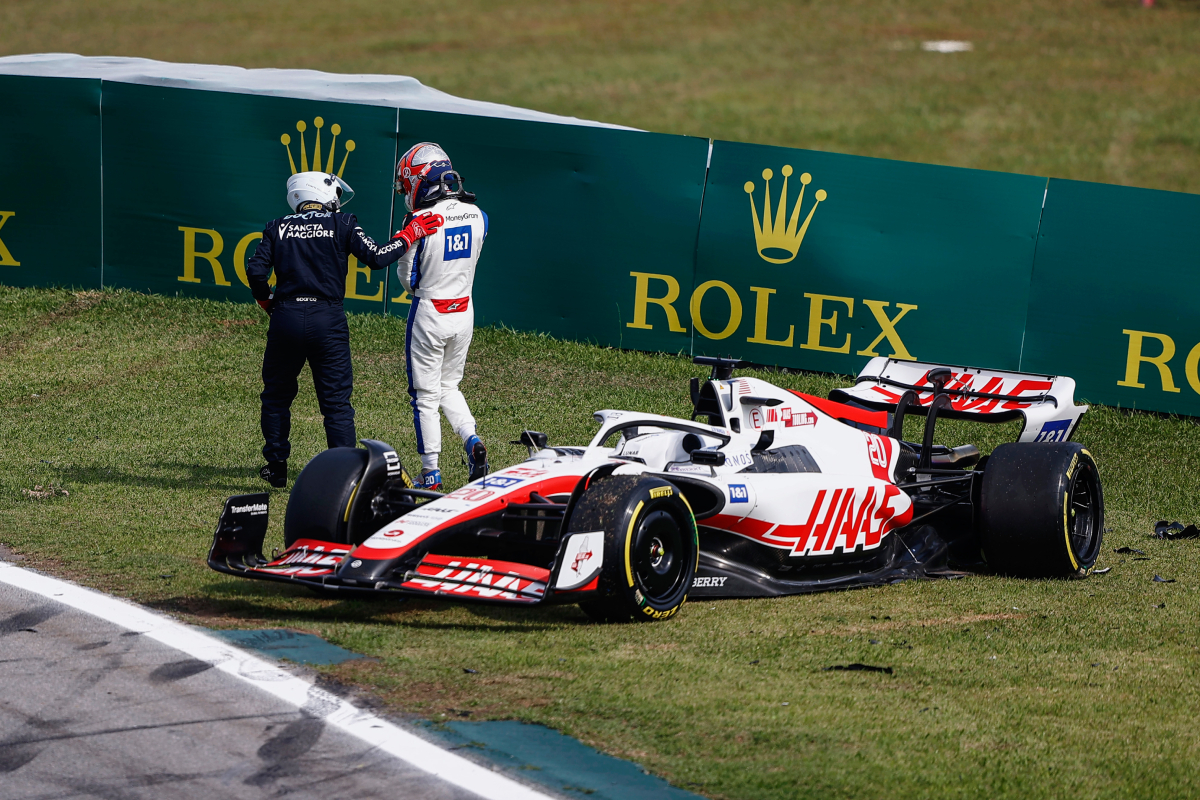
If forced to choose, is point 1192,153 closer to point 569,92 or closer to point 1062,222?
point 569,92

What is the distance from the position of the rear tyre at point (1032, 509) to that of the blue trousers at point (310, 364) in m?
3.92

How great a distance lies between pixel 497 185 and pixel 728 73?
32163 mm

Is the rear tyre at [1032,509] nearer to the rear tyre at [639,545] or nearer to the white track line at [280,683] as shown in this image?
the rear tyre at [639,545]

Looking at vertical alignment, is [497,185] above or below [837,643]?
above

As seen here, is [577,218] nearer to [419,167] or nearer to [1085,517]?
[419,167]

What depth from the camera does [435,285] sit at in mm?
9352

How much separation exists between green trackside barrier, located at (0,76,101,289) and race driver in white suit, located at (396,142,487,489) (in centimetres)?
647

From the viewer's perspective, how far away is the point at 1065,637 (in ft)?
22.2

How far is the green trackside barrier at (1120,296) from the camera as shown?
1275 centimetres

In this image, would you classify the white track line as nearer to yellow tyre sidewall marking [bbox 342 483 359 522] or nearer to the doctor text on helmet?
yellow tyre sidewall marking [bbox 342 483 359 522]

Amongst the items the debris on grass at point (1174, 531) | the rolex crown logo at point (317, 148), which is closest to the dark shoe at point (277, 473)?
the rolex crown logo at point (317, 148)

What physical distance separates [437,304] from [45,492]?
8.62 ft

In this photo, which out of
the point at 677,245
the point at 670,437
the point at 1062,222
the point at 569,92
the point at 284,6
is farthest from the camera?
the point at 284,6

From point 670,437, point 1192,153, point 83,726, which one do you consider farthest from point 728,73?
point 83,726
